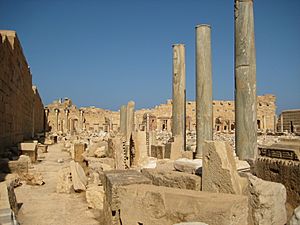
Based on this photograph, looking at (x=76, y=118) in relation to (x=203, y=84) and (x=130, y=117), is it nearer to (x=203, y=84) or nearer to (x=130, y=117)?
(x=130, y=117)

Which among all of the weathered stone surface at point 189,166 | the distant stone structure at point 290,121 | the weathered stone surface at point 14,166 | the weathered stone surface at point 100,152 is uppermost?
the distant stone structure at point 290,121

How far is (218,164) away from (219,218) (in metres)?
0.81

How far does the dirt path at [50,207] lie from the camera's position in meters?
4.84

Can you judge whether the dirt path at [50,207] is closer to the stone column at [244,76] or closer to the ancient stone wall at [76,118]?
the stone column at [244,76]

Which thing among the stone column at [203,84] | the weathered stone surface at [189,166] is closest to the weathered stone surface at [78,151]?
the stone column at [203,84]

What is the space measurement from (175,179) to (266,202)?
1217 millimetres

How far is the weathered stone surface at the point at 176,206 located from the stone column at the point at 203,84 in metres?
5.22

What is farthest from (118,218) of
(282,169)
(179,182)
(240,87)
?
(240,87)

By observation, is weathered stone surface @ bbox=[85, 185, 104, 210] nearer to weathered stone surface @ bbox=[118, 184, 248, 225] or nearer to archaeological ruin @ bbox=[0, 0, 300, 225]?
archaeological ruin @ bbox=[0, 0, 300, 225]

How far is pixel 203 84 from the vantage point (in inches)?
341

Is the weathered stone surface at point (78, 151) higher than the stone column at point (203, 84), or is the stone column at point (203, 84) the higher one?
the stone column at point (203, 84)

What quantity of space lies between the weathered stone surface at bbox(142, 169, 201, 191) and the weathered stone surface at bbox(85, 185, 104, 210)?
66.3 inches

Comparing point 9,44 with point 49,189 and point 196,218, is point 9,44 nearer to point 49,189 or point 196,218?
point 49,189

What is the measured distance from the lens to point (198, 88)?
8.76 meters
